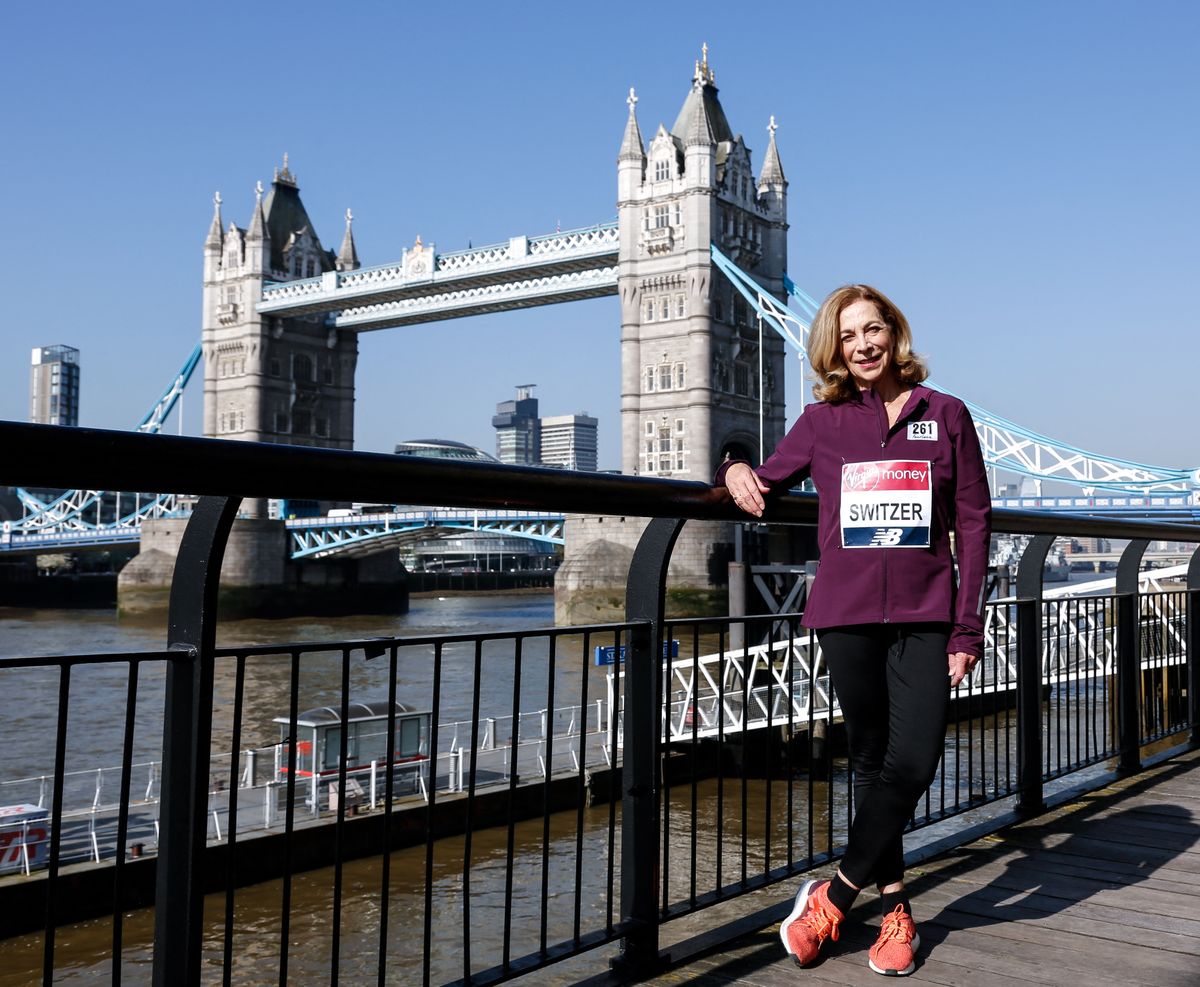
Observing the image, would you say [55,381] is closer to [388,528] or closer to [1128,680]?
[388,528]

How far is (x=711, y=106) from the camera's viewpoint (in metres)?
44.3

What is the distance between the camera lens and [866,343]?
2.12m

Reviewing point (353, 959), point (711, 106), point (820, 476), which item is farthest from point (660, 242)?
point (820, 476)

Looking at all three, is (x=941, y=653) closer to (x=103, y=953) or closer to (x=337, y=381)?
(x=103, y=953)

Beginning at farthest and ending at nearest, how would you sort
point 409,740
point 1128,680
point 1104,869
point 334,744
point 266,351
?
1. point 266,351
2. point 334,744
3. point 409,740
4. point 1128,680
5. point 1104,869

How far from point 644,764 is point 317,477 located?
826 mm

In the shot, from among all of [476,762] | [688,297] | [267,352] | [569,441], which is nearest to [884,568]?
[476,762]

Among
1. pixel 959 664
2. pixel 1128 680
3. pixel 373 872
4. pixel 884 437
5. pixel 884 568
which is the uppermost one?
pixel 884 437

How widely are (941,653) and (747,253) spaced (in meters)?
42.2

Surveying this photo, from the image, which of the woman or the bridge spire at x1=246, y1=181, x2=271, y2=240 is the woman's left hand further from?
the bridge spire at x1=246, y1=181, x2=271, y2=240

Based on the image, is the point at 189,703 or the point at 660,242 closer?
the point at 189,703

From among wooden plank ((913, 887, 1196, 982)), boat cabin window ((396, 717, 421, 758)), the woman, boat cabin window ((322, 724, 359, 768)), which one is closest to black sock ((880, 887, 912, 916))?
the woman

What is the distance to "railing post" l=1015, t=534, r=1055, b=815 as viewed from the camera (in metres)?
3.30

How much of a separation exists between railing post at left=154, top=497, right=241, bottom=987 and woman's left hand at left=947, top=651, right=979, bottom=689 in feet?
3.91
